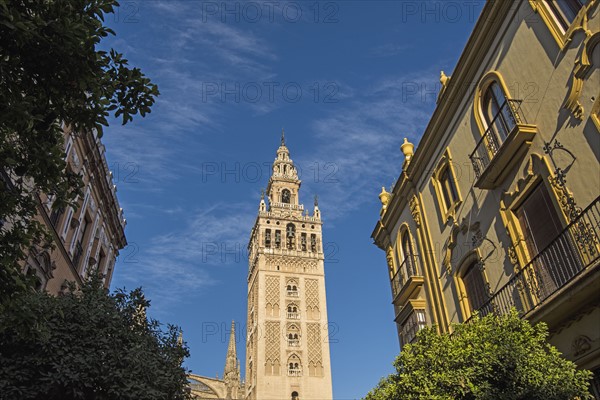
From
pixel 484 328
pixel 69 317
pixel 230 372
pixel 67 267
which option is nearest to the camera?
pixel 484 328

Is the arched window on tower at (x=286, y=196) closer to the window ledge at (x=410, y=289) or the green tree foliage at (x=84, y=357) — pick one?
the window ledge at (x=410, y=289)

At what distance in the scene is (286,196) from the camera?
208 ft

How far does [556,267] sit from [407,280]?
261 inches

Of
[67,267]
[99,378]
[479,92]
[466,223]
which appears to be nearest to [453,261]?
[466,223]

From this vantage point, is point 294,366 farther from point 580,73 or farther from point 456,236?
point 580,73

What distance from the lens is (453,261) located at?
12.6 m

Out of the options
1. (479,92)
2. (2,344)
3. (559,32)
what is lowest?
(2,344)

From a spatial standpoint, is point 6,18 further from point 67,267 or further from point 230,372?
point 230,372

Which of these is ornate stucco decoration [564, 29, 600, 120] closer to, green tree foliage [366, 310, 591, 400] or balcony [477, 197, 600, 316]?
balcony [477, 197, 600, 316]

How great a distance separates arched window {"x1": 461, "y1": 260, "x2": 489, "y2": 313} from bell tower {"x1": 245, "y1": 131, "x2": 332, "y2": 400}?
129ft

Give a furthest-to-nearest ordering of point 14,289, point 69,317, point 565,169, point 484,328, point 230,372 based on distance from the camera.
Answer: point 230,372
point 69,317
point 565,169
point 484,328
point 14,289

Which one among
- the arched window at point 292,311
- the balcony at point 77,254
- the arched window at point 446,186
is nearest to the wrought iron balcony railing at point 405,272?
the arched window at point 446,186

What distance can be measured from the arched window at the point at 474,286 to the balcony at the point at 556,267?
0.99 meters

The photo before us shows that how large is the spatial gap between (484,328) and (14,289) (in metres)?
6.73
